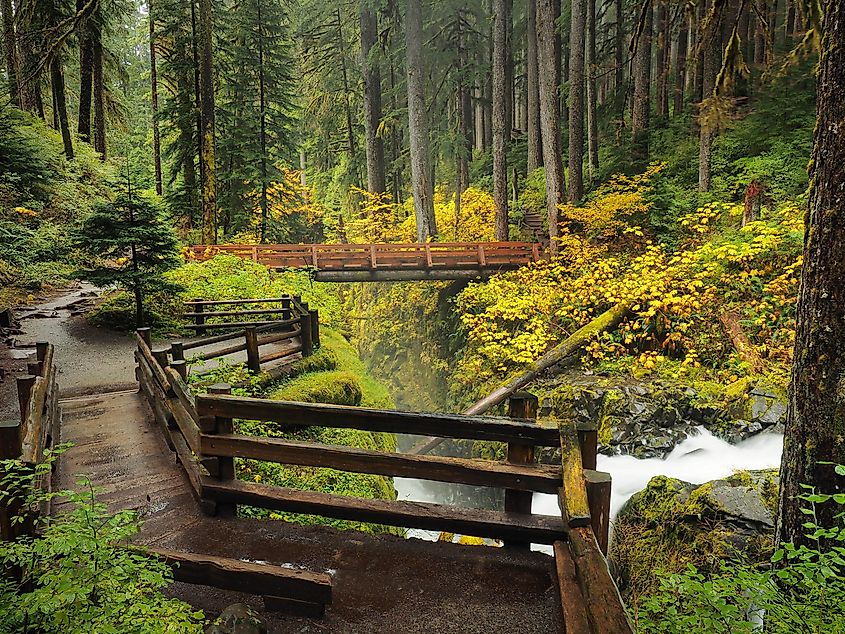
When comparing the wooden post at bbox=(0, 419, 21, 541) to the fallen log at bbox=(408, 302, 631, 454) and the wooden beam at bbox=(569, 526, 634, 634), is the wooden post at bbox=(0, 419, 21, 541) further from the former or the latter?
the fallen log at bbox=(408, 302, 631, 454)

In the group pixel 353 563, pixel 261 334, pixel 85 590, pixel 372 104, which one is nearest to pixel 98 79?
pixel 372 104

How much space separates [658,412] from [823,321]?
7409mm

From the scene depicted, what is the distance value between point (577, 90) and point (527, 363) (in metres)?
10.5

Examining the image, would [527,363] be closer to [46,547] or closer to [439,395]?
[439,395]

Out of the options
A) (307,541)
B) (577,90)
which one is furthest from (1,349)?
(577,90)

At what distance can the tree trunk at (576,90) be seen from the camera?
18578 millimetres

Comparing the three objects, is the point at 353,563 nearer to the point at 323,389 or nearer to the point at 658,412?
the point at 323,389

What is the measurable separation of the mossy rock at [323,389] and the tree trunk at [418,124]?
12.1m

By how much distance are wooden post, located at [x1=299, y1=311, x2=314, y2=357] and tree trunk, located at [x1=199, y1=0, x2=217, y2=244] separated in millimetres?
Result: 10898

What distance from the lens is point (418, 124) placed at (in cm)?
2161

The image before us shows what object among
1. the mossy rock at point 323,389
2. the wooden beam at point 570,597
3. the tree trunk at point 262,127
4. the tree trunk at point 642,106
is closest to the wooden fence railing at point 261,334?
the mossy rock at point 323,389

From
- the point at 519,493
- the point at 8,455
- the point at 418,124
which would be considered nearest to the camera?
the point at 8,455

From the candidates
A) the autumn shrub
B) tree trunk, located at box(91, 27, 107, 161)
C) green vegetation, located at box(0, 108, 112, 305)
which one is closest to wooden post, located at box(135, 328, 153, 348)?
green vegetation, located at box(0, 108, 112, 305)

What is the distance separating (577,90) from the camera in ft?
62.2
